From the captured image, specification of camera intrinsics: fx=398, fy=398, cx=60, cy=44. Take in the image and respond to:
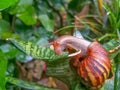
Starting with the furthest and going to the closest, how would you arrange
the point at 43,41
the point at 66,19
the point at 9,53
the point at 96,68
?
the point at 66,19 → the point at 43,41 → the point at 9,53 → the point at 96,68

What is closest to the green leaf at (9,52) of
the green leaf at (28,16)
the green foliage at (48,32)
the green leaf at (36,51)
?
the green foliage at (48,32)

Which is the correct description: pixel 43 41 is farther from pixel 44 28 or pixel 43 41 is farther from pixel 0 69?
pixel 0 69

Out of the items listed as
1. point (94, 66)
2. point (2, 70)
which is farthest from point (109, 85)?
point (2, 70)

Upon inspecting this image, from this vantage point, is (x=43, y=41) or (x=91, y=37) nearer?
(x=43, y=41)

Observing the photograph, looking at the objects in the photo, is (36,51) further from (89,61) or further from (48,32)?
(48,32)

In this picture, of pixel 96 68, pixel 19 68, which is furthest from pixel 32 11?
pixel 96 68

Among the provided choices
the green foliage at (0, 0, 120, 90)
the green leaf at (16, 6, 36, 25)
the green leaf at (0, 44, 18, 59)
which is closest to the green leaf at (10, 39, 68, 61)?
the green foliage at (0, 0, 120, 90)

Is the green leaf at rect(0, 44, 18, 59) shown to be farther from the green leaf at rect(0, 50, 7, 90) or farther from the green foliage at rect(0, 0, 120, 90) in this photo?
the green leaf at rect(0, 50, 7, 90)
